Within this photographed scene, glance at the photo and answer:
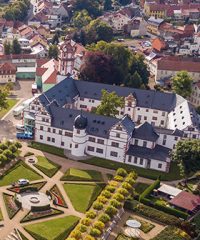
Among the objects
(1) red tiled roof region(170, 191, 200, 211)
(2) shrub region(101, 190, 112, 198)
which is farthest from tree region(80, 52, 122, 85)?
(1) red tiled roof region(170, 191, 200, 211)

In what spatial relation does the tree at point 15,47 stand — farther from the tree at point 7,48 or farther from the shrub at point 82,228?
the shrub at point 82,228

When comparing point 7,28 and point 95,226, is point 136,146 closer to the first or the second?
point 95,226

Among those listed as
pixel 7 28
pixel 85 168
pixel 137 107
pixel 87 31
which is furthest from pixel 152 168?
pixel 7 28

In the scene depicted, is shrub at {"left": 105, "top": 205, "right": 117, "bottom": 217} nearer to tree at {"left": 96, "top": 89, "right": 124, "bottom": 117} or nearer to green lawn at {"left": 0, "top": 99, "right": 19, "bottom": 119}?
tree at {"left": 96, "top": 89, "right": 124, "bottom": 117}

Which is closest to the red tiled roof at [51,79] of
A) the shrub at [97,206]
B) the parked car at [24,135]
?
the parked car at [24,135]

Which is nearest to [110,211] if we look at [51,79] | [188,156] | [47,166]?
[188,156]

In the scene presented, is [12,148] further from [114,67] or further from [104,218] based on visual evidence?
[114,67]
